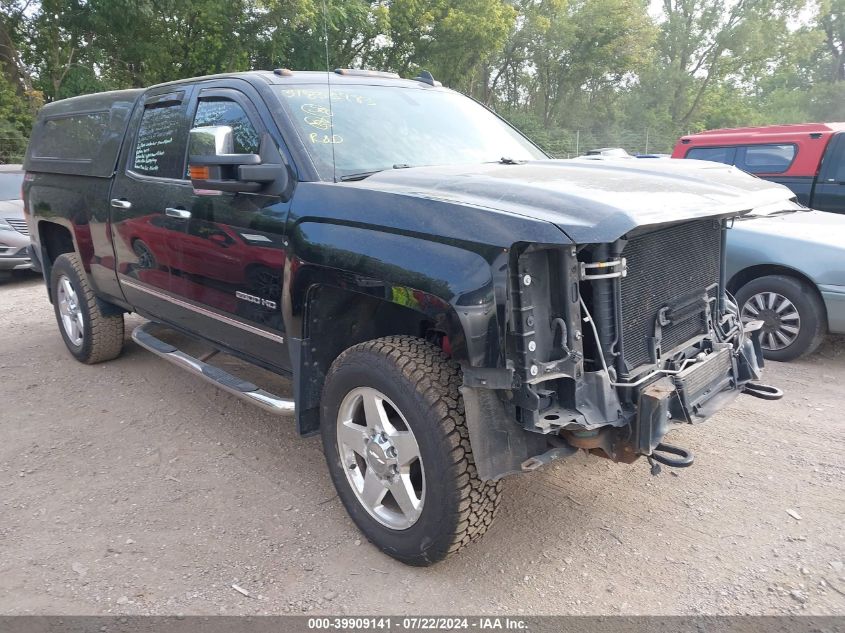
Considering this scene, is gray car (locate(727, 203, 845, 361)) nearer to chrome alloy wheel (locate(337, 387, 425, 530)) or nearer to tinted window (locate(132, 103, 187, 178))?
chrome alloy wheel (locate(337, 387, 425, 530))

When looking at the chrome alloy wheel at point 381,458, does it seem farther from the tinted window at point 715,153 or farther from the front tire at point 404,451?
the tinted window at point 715,153

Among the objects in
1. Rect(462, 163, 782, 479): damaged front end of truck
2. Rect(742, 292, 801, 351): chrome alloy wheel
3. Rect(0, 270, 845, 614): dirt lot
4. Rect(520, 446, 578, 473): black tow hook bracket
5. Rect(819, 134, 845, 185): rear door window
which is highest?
Rect(819, 134, 845, 185): rear door window

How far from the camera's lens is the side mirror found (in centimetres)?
301

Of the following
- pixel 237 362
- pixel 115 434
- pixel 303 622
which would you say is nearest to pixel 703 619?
pixel 303 622

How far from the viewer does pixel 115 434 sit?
4293 millimetres

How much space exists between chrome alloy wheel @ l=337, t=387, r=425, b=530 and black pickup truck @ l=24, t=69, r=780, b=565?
11mm

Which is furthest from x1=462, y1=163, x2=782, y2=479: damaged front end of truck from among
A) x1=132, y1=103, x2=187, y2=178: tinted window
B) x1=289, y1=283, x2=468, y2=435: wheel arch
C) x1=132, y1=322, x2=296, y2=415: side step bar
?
x1=132, y1=103, x2=187, y2=178: tinted window

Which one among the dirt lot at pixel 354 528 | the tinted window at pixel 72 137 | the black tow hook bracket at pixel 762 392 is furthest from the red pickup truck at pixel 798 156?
the tinted window at pixel 72 137

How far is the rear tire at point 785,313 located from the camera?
5.18 metres

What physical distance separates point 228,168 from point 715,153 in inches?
296

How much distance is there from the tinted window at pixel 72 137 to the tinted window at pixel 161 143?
661 millimetres

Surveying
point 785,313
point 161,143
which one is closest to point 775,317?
point 785,313

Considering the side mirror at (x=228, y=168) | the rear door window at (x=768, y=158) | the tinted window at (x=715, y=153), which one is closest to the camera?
the side mirror at (x=228, y=168)

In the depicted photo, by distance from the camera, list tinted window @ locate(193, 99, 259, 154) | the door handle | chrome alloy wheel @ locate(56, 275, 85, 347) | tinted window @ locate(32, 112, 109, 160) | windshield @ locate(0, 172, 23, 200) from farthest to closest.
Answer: windshield @ locate(0, 172, 23, 200) < chrome alloy wheel @ locate(56, 275, 85, 347) < tinted window @ locate(32, 112, 109, 160) < the door handle < tinted window @ locate(193, 99, 259, 154)
